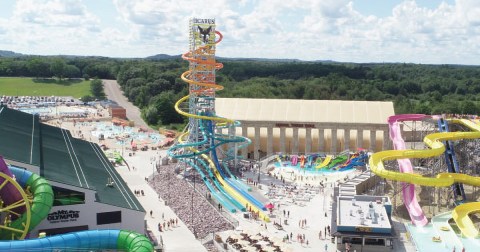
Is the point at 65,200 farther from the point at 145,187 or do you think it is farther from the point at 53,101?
the point at 53,101

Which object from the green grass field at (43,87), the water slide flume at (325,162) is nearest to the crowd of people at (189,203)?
the water slide flume at (325,162)

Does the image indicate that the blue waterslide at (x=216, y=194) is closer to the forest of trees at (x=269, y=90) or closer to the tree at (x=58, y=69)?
the forest of trees at (x=269, y=90)

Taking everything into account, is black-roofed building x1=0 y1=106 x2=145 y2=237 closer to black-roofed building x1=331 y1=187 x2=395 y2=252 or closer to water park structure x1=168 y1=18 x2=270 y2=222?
water park structure x1=168 y1=18 x2=270 y2=222

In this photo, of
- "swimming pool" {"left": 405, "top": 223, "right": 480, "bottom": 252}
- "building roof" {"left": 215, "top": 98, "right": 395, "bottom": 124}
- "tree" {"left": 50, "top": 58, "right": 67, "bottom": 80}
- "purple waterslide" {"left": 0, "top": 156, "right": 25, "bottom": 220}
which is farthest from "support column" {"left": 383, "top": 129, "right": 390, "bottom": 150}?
"tree" {"left": 50, "top": 58, "right": 67, "bottom": 80}

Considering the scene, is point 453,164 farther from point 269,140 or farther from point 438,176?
point 269,140

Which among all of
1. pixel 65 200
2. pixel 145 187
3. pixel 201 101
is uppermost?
Result: pixel 201 101

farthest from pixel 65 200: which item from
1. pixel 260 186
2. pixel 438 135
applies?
pixel 438 135
